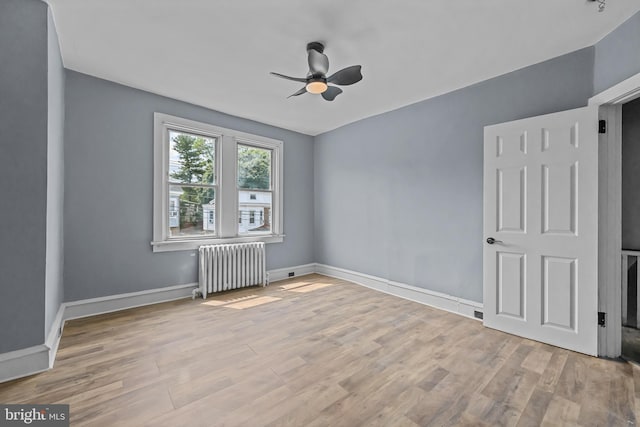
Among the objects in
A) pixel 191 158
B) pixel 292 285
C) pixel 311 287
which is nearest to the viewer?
pixel 191 158

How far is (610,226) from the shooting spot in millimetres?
2408

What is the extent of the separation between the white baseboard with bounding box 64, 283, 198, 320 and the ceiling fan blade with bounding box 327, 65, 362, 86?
11.2 feet

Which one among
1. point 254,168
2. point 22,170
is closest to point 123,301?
point 22,170

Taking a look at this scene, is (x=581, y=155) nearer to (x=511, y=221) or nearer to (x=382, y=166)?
(x=511, y=221)

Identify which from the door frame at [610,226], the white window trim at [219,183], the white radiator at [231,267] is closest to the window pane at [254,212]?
the white window trim at [219,183]

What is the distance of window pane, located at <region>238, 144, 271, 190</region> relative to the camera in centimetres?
470

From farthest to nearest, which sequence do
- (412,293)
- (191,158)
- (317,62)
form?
(191,158)
(412,293)
(317,62)

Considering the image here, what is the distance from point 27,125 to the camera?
208 cm

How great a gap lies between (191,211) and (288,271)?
2093 mm

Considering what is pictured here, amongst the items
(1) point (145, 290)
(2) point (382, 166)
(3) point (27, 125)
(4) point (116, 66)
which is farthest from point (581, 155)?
(1) point (145, 290)

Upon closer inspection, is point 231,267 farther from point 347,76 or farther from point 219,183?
point 347,76

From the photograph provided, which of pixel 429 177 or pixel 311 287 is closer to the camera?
pixel 429 177

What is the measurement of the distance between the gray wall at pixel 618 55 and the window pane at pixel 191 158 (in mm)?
4697

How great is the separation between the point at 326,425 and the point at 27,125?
3041 mm
